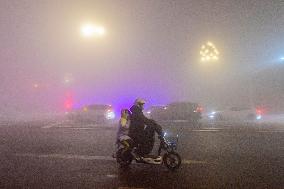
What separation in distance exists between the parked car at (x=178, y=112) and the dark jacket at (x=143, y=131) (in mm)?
21458

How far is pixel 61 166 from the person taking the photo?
11695 mm

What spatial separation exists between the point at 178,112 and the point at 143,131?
2262 cm

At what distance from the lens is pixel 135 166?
11.6 metres

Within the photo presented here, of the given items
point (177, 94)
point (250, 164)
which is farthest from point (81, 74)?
point (250, 164)

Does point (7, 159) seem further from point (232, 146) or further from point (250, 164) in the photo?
point (232, 146)

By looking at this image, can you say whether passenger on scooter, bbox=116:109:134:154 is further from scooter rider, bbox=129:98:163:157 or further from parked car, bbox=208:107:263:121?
parked car, bbox=208:107:263:121

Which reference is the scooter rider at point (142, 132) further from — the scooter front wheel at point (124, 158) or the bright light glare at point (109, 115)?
the bright light glare at point (109, 115)

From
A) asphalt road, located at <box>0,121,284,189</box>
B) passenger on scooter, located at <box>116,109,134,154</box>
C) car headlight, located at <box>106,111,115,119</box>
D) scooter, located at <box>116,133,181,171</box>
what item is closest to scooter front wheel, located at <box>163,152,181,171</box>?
scooter, located at <box>116,133,181,171</box>

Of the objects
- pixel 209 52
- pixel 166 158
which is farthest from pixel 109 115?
pixel 166 158

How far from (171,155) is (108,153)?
3.99 meters

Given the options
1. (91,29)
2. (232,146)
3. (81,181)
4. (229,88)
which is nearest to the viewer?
(81,181)

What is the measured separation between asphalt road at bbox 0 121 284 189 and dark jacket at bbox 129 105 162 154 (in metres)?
0.66

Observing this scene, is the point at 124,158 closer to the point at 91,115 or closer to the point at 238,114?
the point at 91,115

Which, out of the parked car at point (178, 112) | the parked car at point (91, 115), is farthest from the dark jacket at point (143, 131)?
the parked car at point (91, 115)
